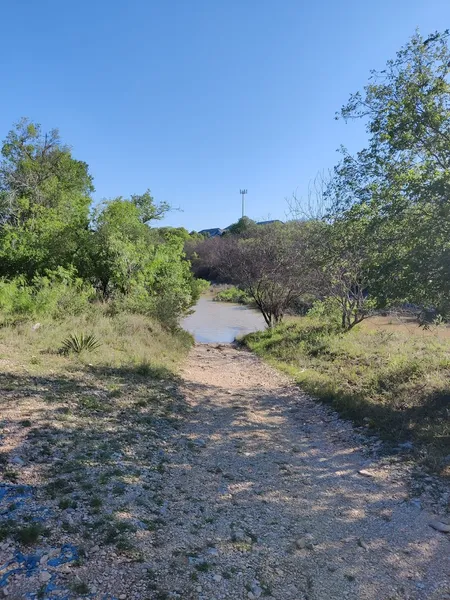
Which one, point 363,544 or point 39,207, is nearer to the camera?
point 363,544

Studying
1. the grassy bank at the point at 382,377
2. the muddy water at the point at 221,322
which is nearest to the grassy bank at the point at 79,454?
the grassy bank at the point at 382,377

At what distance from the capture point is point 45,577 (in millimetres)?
2576

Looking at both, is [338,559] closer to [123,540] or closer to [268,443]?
[123,540]

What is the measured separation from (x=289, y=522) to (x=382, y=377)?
20.3ft

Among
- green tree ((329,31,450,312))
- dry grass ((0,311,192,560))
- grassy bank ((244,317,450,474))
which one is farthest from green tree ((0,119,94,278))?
green tree ((329,31,450,312))

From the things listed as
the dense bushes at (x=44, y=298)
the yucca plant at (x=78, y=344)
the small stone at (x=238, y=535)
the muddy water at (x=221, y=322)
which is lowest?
the muddy water at (x=221, y=322)

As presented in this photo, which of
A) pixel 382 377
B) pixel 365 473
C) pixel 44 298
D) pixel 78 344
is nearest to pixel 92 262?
pixel 44 298

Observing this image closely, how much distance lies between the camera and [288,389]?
9.95 metres

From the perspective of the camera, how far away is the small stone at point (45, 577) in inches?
100

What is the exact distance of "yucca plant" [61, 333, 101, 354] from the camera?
9.61 meters

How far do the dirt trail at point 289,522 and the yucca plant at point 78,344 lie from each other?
4.29m

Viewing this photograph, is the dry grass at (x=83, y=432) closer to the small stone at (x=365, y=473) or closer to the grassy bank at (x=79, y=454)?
the grassy bank at (x=79, y=454)

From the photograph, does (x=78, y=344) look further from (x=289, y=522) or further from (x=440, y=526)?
(x=440, y=526)

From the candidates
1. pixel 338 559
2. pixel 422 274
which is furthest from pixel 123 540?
pixel 422 274
